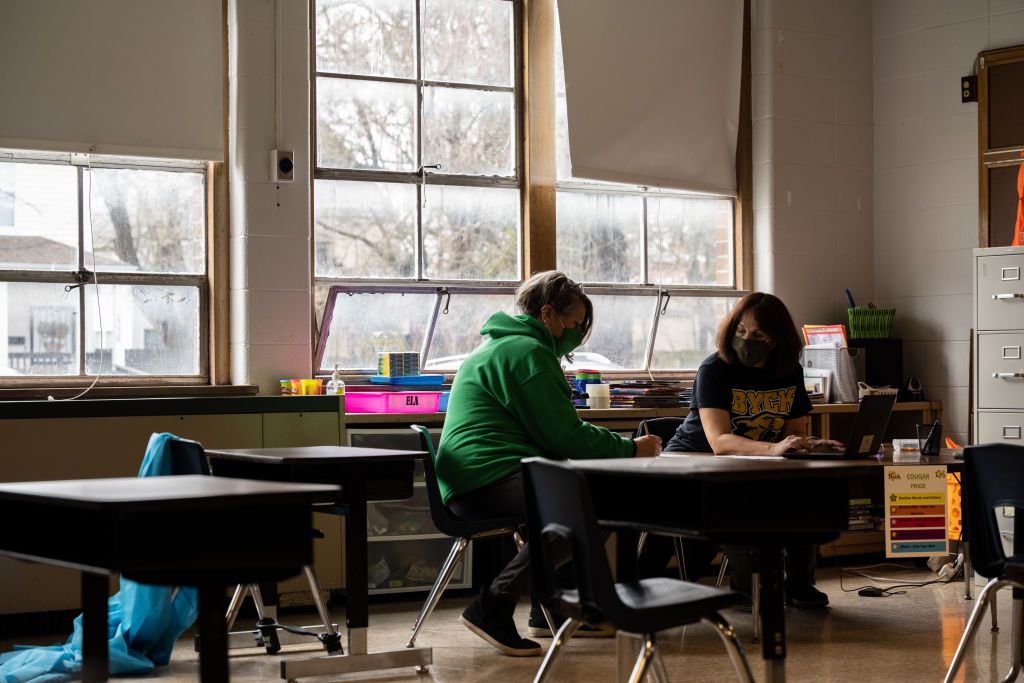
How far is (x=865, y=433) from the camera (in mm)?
4164

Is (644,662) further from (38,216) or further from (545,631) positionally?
(38,216)

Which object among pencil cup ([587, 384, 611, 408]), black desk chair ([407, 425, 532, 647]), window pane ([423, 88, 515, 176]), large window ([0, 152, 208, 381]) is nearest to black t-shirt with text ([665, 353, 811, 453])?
black desk chair ([407, 425, 532, 647])

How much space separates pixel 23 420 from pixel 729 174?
3.93m

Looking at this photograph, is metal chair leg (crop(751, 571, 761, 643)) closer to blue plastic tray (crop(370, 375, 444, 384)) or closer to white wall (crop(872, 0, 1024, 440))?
blue plastic tray (crop(370, 375, 444, 384))

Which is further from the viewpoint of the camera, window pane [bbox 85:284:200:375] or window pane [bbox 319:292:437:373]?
window pane [bbox 319:292:437:373]

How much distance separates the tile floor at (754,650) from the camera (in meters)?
4.03

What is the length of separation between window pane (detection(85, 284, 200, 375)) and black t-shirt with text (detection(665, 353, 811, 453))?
2.39 m

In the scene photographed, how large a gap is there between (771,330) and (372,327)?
7.23ft

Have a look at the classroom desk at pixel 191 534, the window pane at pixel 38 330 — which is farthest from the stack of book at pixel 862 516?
the classroom desk at pixel 191 534

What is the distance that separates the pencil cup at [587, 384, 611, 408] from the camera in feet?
19.0

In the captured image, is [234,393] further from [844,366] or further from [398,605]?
[844,366]

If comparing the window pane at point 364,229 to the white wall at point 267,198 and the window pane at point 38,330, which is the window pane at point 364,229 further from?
the window pane at point 38,330

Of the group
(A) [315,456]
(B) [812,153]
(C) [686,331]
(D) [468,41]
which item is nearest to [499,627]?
(A) [315,456]

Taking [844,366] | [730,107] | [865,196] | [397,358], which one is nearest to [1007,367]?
[844,366]
